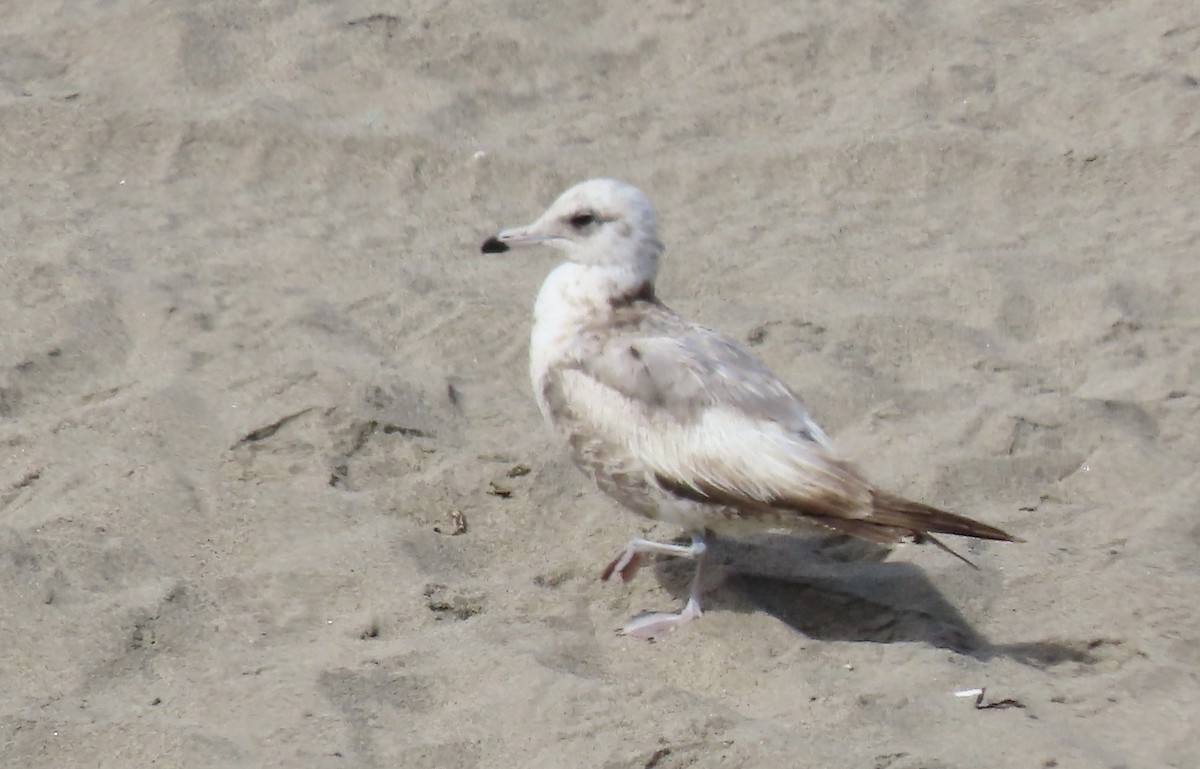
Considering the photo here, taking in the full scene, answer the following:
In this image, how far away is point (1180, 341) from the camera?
228 inches

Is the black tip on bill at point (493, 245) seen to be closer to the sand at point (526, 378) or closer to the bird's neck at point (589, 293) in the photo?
the bird's neck at point (589, 293)

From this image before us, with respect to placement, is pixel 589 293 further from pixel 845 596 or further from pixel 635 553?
pixel 845 596

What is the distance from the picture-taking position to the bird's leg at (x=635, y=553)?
183 inches

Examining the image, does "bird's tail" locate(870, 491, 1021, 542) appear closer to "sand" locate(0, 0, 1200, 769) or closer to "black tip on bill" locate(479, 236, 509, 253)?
"sand" locate(0, 0, 1200, 769)

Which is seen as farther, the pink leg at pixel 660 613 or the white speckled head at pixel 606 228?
the white speckled head at pixel 606 228

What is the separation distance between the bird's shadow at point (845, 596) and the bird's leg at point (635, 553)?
85mm

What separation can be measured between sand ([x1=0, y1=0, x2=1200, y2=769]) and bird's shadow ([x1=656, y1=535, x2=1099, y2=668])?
0.02m

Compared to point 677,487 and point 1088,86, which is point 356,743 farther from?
point 1088,86

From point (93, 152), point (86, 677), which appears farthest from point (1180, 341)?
point (93, 152)

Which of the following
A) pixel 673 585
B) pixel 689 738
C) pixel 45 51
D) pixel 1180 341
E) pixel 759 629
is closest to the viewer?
pixel 689 738

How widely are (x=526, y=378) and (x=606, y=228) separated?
0.83 m

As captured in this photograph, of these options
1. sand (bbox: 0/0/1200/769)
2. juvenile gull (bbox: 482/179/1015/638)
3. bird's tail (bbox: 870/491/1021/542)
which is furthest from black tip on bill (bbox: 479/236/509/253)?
bird's tail (bbox: 870/491/1021/542)

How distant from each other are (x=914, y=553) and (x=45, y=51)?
15.2 ft

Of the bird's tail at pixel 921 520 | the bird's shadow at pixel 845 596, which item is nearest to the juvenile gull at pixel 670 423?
the bird's tail at pixel 921 520
